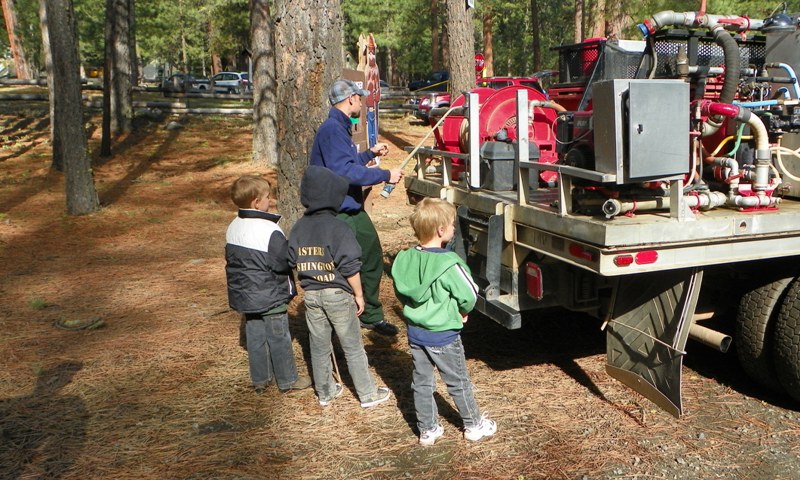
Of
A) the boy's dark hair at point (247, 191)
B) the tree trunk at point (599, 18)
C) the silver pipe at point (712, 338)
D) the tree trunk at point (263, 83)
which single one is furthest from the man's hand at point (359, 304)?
the tree trunk at point (599, 18)

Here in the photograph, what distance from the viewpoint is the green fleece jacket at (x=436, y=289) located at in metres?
3.65

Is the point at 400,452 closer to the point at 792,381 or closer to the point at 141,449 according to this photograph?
the point at 141,449

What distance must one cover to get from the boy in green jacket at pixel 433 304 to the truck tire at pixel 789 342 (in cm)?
183

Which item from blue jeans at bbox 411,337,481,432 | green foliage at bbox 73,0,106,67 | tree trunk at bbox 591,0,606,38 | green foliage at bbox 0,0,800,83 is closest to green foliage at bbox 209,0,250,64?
green foliage at bbox 0,0,800,83

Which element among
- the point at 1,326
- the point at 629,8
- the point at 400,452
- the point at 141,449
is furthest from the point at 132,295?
the point at 629,8

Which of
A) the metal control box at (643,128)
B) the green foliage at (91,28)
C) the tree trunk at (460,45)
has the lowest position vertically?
the metal control box at (643,128)

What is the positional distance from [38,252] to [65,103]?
297cm

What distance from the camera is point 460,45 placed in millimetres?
14422

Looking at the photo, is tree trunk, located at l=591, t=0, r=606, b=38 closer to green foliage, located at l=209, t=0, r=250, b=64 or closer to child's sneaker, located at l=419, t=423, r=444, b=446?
child's sneaker, located at l=419, t=423, r=444, b=446

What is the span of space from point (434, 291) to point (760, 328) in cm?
205

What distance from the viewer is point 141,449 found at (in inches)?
154

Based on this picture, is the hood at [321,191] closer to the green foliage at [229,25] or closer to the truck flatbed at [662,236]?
the truck flatbed at [662,236]

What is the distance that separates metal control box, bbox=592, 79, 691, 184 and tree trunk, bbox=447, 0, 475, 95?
11.0 metres

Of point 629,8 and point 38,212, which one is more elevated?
point 629,8
